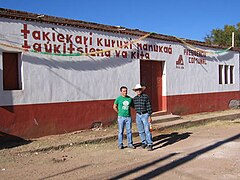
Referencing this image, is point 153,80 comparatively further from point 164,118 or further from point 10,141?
point 10,141

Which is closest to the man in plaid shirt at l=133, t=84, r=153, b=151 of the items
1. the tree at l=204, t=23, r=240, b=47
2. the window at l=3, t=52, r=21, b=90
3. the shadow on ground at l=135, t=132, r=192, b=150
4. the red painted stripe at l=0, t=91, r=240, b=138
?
the shadow on ground at l=135, t=132, r=192, b=150

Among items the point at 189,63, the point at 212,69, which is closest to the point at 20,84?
the point at 189,63

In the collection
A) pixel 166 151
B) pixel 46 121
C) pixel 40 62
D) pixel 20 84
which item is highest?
pixel 40 62

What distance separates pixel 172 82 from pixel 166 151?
6.71m

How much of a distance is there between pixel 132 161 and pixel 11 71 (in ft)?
14.6

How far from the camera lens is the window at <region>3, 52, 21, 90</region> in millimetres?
9555

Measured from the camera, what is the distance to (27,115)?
32.0 ft

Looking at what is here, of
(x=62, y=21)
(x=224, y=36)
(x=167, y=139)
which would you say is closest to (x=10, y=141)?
(x=62, y=21)

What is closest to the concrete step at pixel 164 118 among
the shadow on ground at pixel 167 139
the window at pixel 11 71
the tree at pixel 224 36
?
the shadow on ground at pixel 167 139

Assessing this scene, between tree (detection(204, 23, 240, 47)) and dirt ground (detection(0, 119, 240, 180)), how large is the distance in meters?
26.0

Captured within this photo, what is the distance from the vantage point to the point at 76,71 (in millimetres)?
11109

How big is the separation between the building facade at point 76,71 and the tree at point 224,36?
20.0 metres

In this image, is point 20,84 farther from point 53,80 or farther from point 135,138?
point 135,138

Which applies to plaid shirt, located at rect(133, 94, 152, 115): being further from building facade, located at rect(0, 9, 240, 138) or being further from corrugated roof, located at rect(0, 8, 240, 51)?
corrugated roof, located at rect(0, 8, 240, 51)
